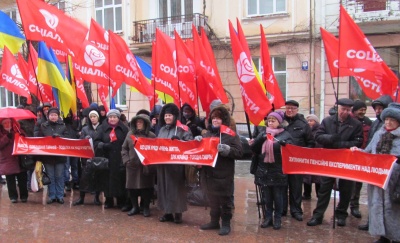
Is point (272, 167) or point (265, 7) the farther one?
point (265, 7)

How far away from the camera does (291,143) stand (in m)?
6.09

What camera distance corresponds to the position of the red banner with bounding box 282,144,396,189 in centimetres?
511

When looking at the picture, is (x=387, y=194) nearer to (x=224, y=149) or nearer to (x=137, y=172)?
(x=224, y=149)

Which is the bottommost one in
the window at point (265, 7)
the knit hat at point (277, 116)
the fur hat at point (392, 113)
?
the knit hat at point (277, 116)

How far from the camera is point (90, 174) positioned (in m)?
7.37

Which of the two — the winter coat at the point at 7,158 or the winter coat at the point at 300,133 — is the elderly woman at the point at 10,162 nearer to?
the winter coat at the point at 7,158

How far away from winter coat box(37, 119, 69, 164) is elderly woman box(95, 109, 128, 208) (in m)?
0.89

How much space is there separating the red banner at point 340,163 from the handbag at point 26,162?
4.52 meters

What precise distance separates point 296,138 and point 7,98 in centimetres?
2236

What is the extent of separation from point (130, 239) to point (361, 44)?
4133 millimetres

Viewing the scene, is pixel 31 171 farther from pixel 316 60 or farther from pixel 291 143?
pixel 316 60

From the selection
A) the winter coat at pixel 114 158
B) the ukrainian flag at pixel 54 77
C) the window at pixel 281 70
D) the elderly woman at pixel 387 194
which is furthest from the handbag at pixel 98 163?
the window at pixel 281 70

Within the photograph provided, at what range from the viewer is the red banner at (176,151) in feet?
19.2

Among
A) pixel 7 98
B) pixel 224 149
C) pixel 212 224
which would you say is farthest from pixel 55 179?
pixel 7 98
